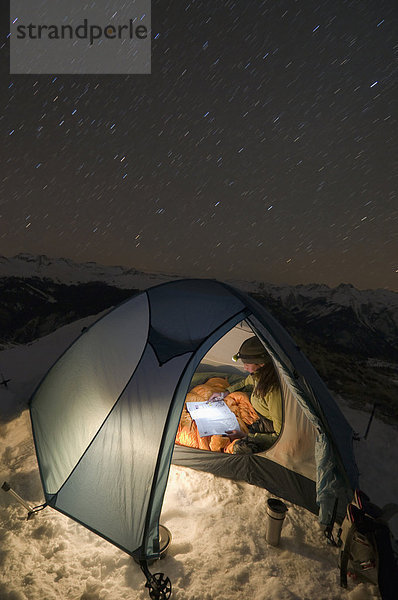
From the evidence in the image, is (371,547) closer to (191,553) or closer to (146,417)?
(191,553)

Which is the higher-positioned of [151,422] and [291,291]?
[291,291]

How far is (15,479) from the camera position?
12.2 feet

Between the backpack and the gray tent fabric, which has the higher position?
the gray tent fabric

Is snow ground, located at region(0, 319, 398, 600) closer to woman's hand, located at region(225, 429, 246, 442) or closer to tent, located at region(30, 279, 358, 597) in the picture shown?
tent, located at region(30, 279, 358, 597)

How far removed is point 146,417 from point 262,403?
182 cm

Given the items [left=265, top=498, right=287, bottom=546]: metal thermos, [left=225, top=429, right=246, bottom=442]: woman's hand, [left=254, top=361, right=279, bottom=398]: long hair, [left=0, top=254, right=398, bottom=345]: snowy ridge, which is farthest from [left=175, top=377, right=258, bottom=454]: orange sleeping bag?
[left=0, top=254, right=398, bottom=345]: snowy ridge

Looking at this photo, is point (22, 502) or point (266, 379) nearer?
point (22, 502)

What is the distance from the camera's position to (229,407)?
16.0ft

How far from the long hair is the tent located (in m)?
0.15

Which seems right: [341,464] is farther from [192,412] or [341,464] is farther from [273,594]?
[192,412]

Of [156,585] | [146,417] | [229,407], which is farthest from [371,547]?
[229,407]

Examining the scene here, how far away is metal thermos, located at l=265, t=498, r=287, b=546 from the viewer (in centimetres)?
291

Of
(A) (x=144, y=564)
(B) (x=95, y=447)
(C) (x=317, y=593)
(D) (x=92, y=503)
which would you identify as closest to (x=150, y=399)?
(B) (x=95, y=447)

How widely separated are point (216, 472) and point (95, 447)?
5.62ft
